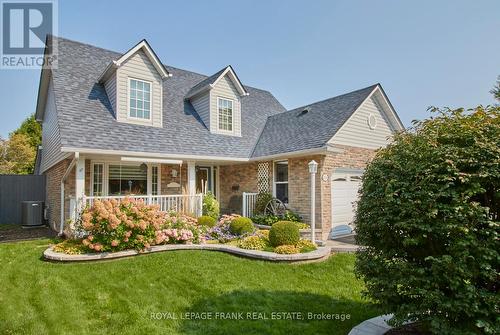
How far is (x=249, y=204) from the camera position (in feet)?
40.9

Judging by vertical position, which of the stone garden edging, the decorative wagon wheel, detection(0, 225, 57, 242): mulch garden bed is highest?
the decorative wagon wheel

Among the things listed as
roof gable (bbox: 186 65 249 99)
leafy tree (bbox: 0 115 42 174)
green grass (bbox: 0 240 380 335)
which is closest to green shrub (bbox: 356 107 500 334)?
green grass (bbox: 0 240 380 335)

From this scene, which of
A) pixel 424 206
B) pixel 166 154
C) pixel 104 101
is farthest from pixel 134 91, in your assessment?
pixel 424 206

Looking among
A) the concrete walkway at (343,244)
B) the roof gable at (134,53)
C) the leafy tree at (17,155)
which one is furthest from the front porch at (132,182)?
the leafy tree at (17,155)

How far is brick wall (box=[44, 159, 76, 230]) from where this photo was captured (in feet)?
33.2

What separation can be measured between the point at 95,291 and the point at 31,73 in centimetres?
1401

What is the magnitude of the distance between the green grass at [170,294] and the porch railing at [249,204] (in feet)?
15.7

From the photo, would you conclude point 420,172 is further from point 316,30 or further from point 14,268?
point 316,30

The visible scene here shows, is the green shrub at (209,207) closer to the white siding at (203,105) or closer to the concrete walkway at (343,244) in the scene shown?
the white siding at (203,105)

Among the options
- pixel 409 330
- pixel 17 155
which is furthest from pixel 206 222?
pixel 17 155

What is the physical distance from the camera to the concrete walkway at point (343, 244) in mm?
8280

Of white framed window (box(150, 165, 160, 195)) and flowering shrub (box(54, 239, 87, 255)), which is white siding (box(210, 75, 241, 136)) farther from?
flowering shrub (box(54, 239, 87, 255))

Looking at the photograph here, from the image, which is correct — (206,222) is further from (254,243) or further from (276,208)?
(276,208)

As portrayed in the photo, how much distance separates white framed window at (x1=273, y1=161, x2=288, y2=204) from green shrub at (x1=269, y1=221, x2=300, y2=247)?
361 centimetres
